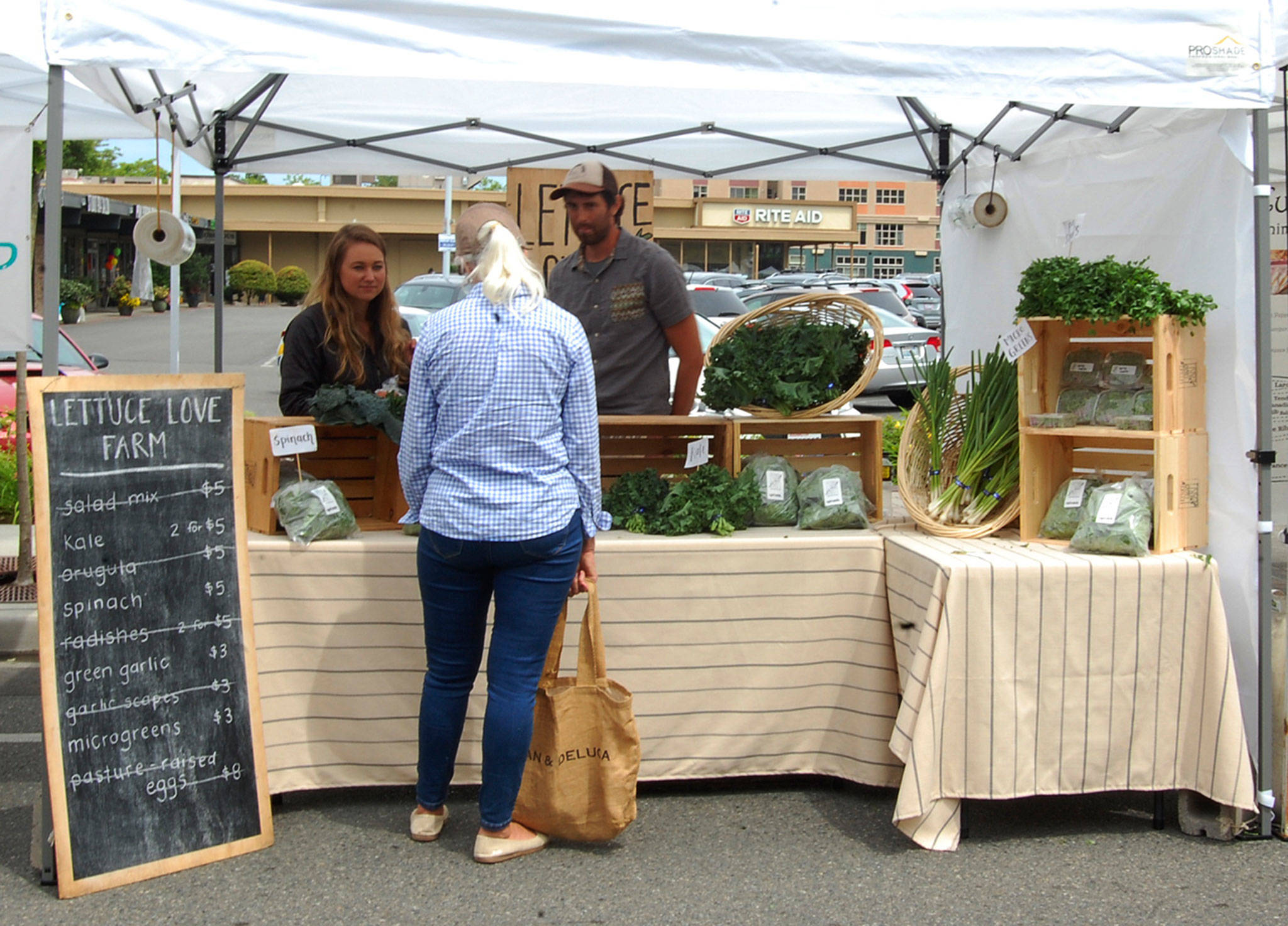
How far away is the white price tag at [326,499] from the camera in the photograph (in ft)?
11.6

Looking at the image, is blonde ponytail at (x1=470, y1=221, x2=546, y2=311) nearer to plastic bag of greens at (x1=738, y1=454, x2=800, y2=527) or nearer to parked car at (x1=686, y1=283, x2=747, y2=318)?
plastic bag of greens at (x1=738, y1=454, x2=800, y2=527)

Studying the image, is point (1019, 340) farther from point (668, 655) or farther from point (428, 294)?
point (428, 294)

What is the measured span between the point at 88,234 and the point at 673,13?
3324 cm

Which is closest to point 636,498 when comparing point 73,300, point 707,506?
point 707,506

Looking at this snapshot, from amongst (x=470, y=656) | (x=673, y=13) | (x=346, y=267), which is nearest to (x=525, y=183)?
(x=346, y=267)

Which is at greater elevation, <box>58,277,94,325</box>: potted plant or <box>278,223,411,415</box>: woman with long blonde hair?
<box>58,277,94,325</box>: potted plant

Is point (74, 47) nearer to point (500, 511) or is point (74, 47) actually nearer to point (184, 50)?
point (184, 50)

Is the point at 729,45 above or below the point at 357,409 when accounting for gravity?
above

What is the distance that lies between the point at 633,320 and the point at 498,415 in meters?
1.60

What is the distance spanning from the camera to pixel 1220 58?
3.29 meters

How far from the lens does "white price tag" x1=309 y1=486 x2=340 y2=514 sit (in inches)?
140

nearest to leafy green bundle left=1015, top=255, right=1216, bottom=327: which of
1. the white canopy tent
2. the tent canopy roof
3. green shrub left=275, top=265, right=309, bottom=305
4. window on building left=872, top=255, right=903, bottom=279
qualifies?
the white canopy tent

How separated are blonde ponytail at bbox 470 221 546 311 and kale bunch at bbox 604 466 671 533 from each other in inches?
37.0

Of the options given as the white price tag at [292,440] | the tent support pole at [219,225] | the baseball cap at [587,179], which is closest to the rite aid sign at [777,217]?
the tent support pole at [219,225]
